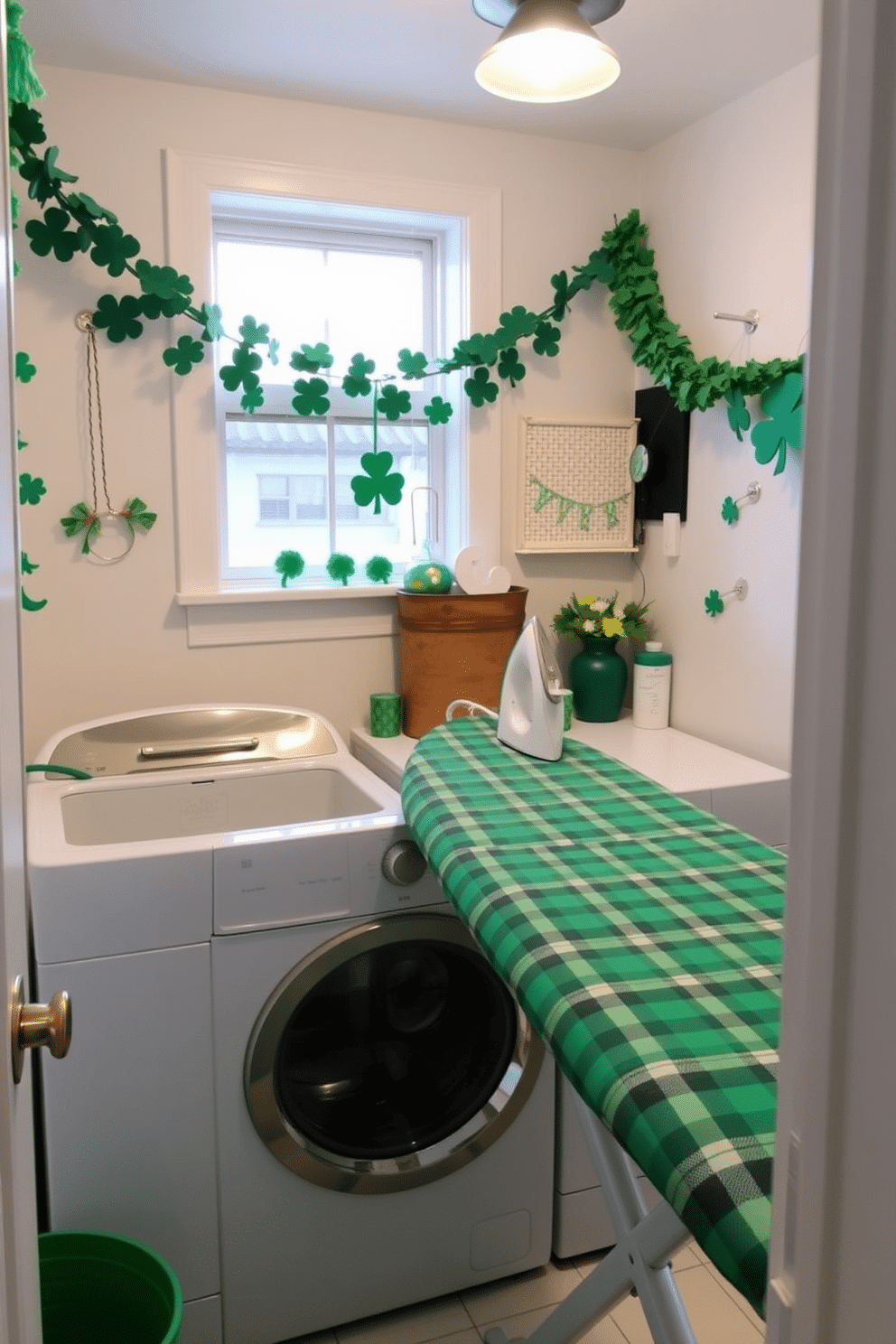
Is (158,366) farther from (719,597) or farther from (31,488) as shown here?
(719,597)

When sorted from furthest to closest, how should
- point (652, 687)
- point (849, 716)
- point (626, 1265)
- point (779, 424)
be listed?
point (652, 687)
point (779, 424)
point (626, 1265)
point (849, 716)

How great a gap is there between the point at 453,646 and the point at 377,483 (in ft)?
1.59

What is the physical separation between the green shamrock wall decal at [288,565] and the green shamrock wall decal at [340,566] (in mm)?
76

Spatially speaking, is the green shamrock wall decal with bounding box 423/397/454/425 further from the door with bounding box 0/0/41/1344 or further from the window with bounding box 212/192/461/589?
the door with bounding box 0/0/41/1344

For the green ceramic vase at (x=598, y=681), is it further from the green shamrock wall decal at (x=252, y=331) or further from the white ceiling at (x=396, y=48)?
the white ceiling at (x=396, y=48)

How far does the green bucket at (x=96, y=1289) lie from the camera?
1646mm

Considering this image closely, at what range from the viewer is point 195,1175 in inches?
70.9

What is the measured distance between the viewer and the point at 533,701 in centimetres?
206

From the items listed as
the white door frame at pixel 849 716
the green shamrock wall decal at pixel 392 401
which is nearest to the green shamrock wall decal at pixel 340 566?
the green shamrock wall decal at pixel 392 401

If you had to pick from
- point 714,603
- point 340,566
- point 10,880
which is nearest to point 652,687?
point 714,603

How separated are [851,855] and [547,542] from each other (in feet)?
7.89

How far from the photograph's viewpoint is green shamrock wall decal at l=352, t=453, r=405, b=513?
270 centimetres

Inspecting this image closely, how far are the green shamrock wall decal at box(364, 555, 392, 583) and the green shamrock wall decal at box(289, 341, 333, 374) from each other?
1.62ft

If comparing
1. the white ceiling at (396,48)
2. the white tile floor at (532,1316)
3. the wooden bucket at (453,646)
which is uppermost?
the white ceiling at (396,48)
